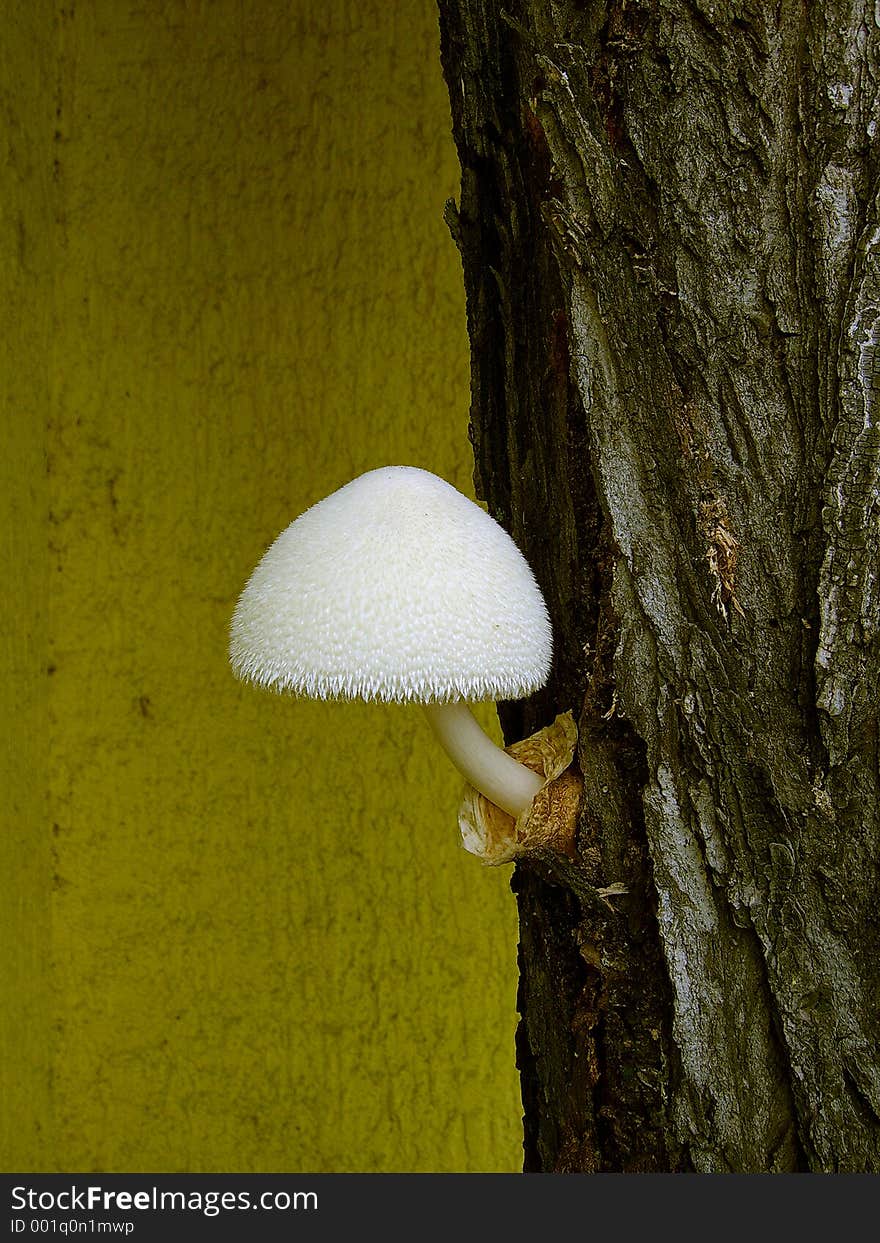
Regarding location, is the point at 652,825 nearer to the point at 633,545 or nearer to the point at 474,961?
the point at 633,545

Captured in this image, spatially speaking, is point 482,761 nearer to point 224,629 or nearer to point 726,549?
point 726,549

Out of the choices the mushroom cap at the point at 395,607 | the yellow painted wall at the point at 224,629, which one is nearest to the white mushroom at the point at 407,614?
the mushroom cap at the point at 395,607

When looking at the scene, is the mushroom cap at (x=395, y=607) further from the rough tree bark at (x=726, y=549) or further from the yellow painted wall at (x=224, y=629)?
the yellow painted wall at (x=224, y=629)

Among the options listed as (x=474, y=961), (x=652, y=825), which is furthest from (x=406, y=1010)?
(x=652, y=825)

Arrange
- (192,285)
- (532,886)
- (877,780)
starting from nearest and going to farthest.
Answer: (877,780)
(532,886)
(192,285)

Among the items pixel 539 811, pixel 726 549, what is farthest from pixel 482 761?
pixel 726 549

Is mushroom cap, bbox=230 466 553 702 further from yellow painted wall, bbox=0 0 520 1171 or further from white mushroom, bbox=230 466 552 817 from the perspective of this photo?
yellow painted wall, bbox=0 0 520 1171

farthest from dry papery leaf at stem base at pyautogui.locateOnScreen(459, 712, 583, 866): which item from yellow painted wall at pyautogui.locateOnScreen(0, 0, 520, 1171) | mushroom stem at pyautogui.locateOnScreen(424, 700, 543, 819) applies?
yellow painted wall at pyautogui.locateOnScreen(0, 0, 520, 1171)
